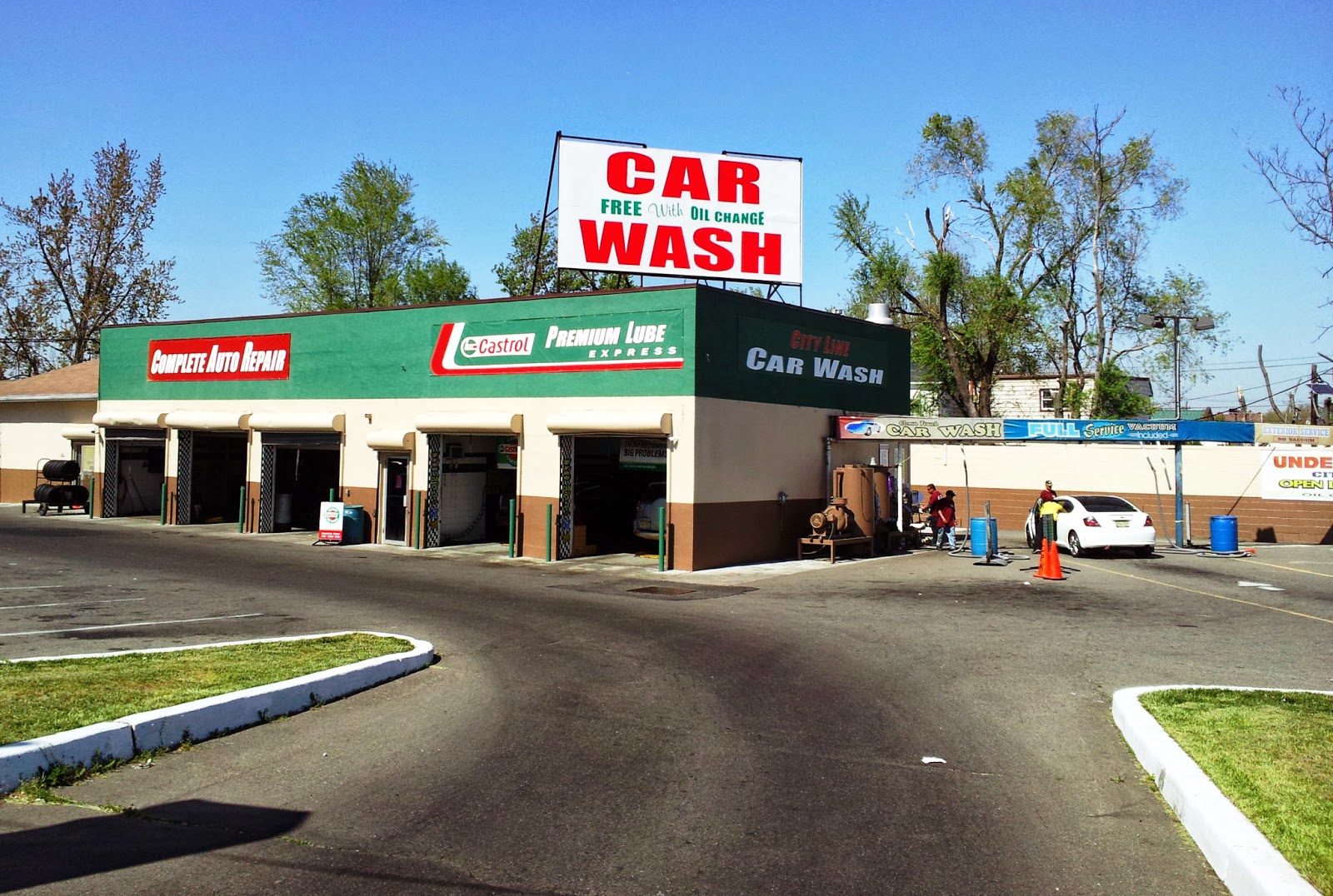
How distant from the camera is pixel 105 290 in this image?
59.1 metres

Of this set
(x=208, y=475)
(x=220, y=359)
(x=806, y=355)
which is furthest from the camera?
(x=208, y=475)

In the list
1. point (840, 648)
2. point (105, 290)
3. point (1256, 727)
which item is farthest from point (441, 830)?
point (105, 290)

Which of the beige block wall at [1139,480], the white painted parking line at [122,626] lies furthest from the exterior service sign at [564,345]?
the beige block wall at [1139,480]

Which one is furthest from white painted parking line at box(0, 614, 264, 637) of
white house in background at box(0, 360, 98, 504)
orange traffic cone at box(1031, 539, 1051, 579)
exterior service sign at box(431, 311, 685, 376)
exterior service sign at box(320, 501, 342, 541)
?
Answer: white house in background at box(0, 360, 98, 504)

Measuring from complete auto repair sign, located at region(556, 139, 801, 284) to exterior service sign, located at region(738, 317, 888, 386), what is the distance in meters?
2.69

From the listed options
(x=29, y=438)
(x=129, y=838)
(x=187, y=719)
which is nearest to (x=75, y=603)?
(x=187, y=719)

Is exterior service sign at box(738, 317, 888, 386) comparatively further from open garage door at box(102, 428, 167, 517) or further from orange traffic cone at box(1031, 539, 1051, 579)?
open garage door at box(102, 428, 167, 517)

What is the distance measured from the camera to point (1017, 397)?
56.0 m

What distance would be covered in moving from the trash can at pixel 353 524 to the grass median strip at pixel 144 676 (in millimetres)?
15266

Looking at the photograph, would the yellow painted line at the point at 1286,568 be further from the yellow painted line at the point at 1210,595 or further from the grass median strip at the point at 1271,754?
the grass median strip at the point at 1271,754

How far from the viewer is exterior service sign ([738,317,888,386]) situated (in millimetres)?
22859

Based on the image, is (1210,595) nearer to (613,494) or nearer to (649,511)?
(649,511)

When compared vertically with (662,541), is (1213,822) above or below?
below

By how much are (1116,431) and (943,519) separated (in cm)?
458
